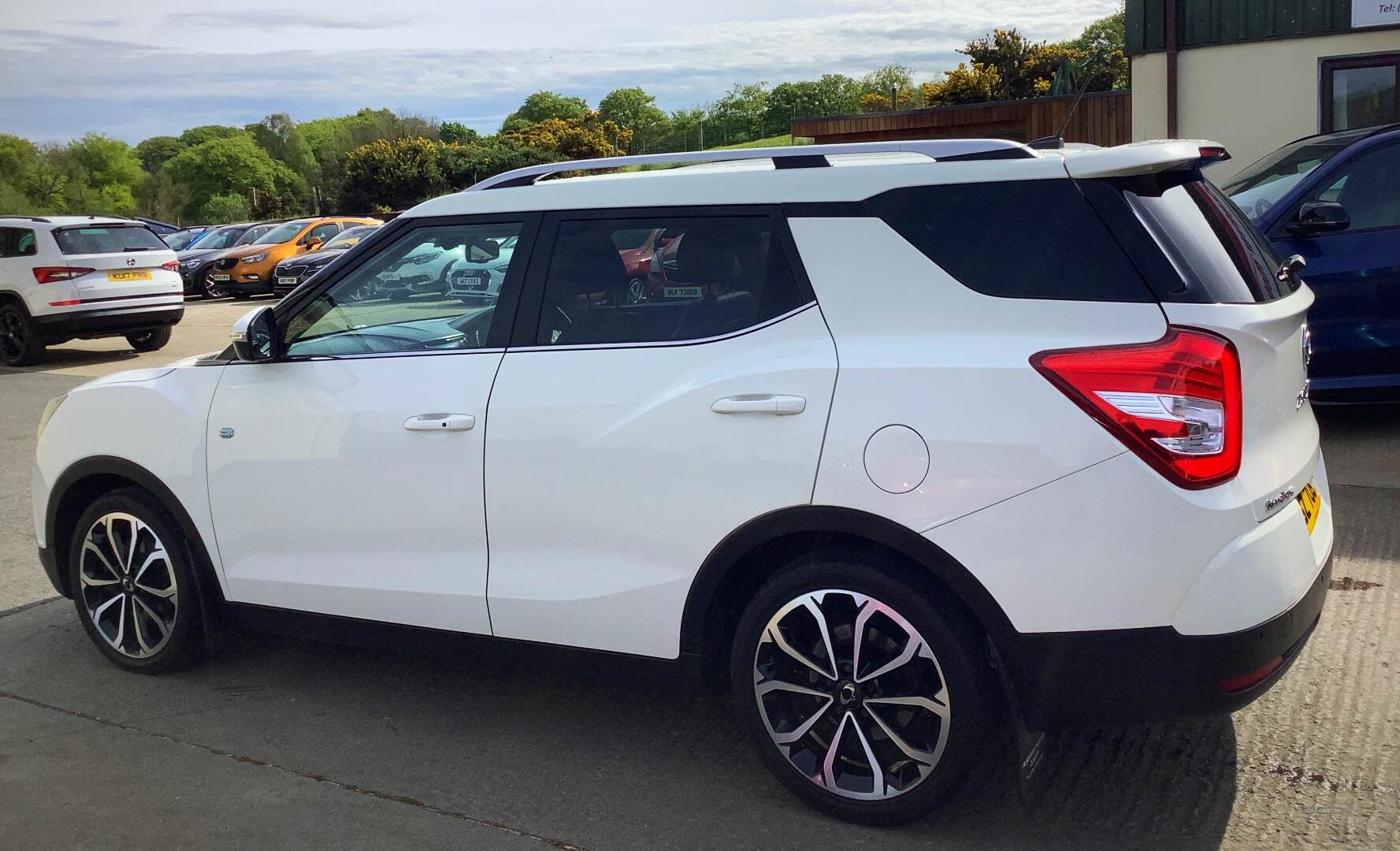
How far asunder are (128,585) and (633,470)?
228 cm

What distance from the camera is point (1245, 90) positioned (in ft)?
47.6

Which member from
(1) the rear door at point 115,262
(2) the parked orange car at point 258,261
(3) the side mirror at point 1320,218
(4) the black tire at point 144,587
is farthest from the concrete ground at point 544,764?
(2) the parked orange car at point 258,261

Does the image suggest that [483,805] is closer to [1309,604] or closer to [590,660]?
[590,660]

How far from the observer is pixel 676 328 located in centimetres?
341

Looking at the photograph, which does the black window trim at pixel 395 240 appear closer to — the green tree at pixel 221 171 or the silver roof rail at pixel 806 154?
the silver roof rail at pixel 806 154

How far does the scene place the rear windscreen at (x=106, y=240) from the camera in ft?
48.7

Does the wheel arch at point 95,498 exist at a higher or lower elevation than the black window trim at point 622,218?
lower

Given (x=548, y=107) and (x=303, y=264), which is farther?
(x=548, y=107)

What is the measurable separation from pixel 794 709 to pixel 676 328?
1.08 metres

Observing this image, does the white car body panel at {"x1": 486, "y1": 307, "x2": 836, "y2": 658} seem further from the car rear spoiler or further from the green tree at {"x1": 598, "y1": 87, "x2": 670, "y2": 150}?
the green tree at {"x1": 598, "y1": 87, "x2": 670, "y2": 150}

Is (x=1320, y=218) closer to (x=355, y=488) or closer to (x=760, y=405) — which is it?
(x=760, y=405)

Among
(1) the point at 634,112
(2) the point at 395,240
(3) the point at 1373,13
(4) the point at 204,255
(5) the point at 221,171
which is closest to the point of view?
(2) the point at 395,240

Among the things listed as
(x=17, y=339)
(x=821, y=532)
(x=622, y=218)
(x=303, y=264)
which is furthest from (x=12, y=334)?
(x=821, y=532)

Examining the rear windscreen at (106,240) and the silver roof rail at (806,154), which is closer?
the silver roof rail at (806,154)
